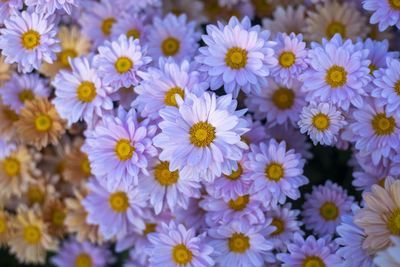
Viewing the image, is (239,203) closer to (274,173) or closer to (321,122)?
(274,173)

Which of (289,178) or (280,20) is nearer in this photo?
(289,178)

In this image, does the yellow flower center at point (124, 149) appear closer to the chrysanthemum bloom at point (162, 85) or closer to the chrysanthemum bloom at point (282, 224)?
the chrysanthemum bloom at point (162, 85)

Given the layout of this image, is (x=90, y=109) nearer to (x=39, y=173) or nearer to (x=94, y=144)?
(x=94, y=144)

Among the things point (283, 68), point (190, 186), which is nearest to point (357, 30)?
point (283, 68)

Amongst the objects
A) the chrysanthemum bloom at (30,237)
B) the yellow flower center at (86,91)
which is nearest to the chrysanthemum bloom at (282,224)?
the yellow flower center at (86,91)

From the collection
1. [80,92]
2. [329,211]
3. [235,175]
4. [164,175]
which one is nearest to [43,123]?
[80,92]

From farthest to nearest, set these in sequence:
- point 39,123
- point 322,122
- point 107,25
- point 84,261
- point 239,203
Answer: point 84,261 < point 107,25 < point 39,123 < point 239,203 < point 322,122

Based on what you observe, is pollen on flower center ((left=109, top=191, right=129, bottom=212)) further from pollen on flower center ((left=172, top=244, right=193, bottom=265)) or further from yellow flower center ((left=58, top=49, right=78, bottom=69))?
yellow flower center ((left=58, top=49, right=78, bottom=69))
